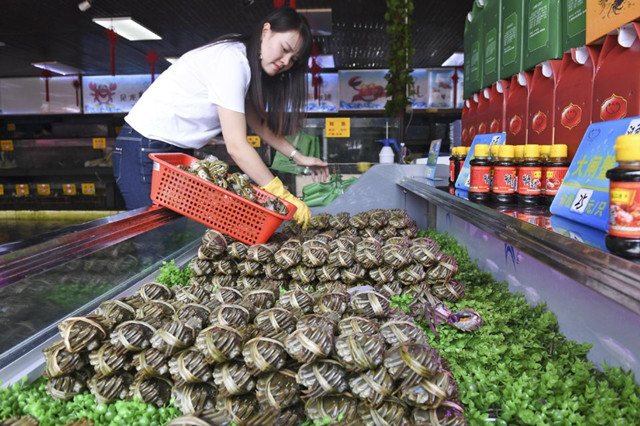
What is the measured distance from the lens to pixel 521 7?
2.08 metres

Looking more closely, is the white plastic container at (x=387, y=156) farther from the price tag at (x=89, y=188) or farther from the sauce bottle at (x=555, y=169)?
the price tag at (x=89, y=188)

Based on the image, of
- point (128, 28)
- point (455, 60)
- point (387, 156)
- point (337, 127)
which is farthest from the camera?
point (455, 60)

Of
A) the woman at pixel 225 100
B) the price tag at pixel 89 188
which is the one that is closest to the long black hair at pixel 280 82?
the woman at pixel 225 100

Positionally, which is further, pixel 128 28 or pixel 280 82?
pixel 128 28

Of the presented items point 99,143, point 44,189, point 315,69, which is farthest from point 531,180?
point 44,189

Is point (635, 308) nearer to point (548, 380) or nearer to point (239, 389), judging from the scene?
point (548, 380)

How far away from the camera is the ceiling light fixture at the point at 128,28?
23.4 feet

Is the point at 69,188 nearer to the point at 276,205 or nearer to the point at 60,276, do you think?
the point at 276,205

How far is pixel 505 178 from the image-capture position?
4.86 ft

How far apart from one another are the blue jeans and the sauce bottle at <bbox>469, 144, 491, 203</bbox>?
5.13 feet

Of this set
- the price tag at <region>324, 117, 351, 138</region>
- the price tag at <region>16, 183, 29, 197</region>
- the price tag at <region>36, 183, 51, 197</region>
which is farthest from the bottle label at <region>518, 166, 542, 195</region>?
the price tag at <region>16, 183, 29, 197</region>

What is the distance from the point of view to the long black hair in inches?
85.4

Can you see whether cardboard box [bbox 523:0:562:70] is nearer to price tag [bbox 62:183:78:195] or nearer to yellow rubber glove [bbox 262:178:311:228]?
yellow rubber glove [bbox 262:178:311:228]

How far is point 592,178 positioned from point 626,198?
1.45 ft
